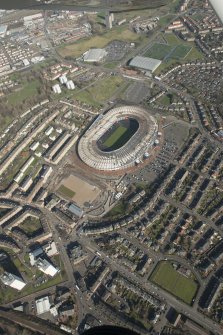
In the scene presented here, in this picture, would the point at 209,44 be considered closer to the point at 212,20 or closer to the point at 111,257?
the point at 212,20

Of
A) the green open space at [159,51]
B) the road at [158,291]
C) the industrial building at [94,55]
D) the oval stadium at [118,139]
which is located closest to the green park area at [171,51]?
the green open space at [159,51]

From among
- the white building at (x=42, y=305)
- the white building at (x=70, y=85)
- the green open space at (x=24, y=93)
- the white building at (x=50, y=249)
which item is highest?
the white building at (x=70, y=85)

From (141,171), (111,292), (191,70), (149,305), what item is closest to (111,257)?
(111,292)

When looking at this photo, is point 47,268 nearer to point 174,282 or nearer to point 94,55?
point 174,282

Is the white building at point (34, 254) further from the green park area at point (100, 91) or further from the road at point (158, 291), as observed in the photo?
the green park area at point (100, 91)

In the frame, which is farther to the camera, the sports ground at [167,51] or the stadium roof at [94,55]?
the stadium roof at [94,55]

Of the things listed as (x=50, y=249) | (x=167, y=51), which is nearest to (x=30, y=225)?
(x=50, y=249)
